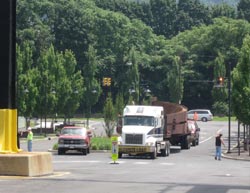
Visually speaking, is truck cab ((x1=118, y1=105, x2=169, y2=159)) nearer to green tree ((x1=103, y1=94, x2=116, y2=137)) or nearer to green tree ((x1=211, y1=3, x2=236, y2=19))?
green tree ((x1=103, y1=94, x2=116, y2=137))

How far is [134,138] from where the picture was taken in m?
49.1

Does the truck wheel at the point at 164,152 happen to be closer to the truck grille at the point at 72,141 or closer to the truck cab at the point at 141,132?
the truck cab at the point at 141,132

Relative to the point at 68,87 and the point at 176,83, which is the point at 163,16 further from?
the point at 68,87

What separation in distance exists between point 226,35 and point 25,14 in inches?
1187

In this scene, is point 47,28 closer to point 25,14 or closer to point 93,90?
point 25,14

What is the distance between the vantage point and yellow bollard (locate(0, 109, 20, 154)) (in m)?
27.2

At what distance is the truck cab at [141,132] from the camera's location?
49.1 metres

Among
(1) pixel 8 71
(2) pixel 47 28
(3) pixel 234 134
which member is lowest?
(3) pixel 234 134

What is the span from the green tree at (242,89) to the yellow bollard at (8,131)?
3036 cm

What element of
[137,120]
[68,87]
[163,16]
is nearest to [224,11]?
[163,16]

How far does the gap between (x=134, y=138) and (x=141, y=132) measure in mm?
539

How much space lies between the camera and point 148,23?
161m

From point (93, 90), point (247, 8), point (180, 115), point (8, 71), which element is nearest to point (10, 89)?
point (8, 71)

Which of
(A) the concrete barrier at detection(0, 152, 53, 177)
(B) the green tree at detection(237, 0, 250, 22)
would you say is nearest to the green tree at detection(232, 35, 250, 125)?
(A) the concrete barrier at detection(0, 152, 53, 177)
